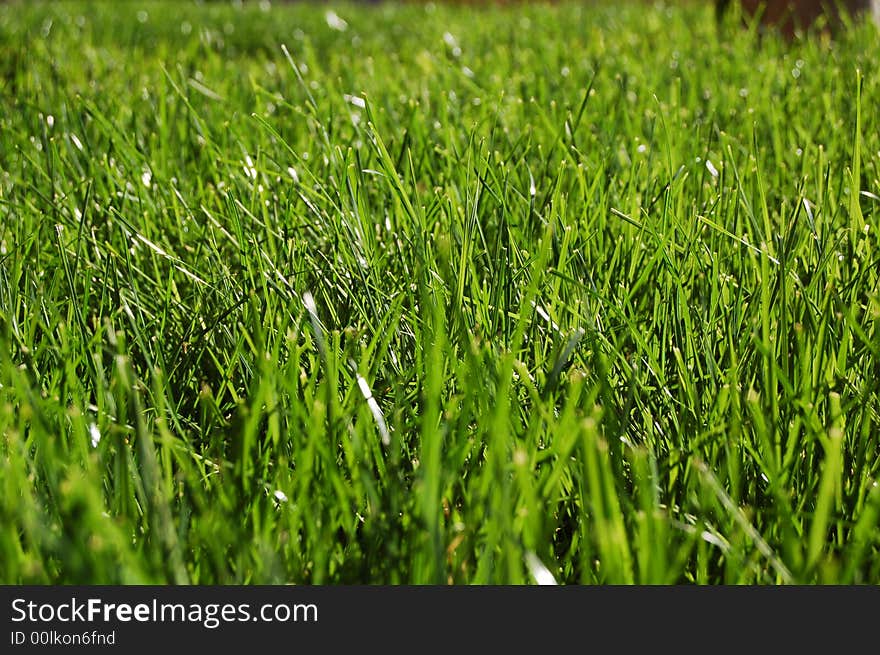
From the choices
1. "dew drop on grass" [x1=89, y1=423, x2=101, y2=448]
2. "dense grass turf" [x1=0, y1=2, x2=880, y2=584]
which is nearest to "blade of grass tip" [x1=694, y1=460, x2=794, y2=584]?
"dense grass turf" [x1=0, y1=2, x2=880, y2=584]

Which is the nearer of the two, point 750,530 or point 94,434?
point 750,530

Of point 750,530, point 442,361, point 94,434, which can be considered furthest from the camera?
point 442,361

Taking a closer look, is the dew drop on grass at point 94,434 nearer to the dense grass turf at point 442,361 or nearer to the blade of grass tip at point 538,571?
the dense grass turf at point 442,361

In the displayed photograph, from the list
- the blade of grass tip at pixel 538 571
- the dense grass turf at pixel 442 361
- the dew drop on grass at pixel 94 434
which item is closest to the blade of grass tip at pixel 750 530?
the dense grass turf at pixel 442 361

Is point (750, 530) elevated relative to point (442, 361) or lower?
lower

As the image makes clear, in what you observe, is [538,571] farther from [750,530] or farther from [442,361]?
[442,361]

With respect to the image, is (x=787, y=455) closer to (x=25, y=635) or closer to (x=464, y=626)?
(x=464, y=626)

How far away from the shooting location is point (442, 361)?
1.07 metres

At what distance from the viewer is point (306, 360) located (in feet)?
4.11

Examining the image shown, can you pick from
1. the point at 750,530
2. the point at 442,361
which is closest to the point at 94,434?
the point at 442,361

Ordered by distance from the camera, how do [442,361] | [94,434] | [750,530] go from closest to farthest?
[750,530]
[94,434]
[442,361]

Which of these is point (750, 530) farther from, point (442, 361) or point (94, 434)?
point (94, 434)

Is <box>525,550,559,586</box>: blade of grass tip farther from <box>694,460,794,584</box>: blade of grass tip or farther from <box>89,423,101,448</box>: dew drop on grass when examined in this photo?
<box>89,423,101,448</box>: dew drop on grass

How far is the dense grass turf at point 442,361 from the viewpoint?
848 mm
